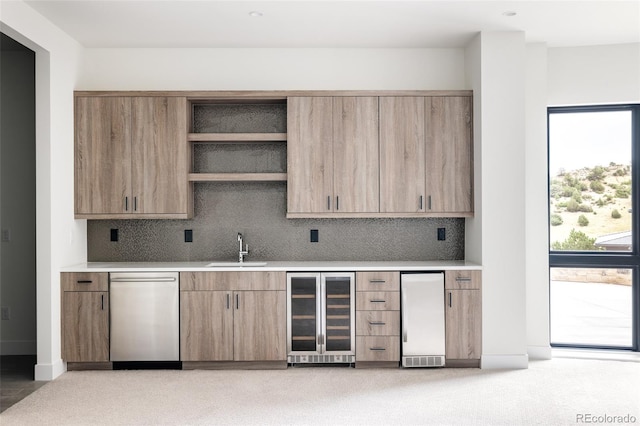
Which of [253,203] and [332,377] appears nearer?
[332,377]

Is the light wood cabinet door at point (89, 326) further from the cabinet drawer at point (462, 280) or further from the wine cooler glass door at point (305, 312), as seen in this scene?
the cabinet drawer at point (462, 280)

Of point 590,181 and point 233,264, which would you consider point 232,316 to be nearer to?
point 233,264

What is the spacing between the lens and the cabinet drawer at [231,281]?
4574 mm

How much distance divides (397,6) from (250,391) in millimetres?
3031

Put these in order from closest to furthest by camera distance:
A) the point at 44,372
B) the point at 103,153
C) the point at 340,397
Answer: the point at 340,397, the point at 44,372, the point at 103,153

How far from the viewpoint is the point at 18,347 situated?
5156 mm

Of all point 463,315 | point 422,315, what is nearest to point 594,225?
point 463,315

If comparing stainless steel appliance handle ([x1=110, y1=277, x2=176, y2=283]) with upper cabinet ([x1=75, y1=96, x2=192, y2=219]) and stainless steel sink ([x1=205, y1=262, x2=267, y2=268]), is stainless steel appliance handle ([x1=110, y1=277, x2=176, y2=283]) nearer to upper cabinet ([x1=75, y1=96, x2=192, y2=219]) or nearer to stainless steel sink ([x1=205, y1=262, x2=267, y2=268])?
stainless steel sink ([x1=205, y1=262, x2=267, y2=268])

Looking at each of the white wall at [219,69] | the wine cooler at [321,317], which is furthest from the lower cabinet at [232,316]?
the white wall at [219,69]

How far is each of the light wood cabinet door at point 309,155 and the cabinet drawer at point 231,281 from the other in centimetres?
64

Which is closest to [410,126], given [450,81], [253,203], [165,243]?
[450,81]

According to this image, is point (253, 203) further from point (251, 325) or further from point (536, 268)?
point (536, 268)

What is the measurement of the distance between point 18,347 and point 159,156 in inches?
89.9

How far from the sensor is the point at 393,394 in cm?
393
